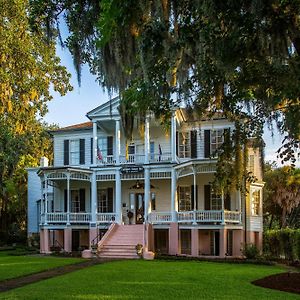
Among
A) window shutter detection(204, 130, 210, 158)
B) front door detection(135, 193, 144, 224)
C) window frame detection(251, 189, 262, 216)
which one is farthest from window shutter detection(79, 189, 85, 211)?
window frame detection(251, 189, 262, 216)

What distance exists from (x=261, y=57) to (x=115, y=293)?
598 cm

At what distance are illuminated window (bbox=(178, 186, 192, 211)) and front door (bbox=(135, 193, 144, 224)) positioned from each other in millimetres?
2300

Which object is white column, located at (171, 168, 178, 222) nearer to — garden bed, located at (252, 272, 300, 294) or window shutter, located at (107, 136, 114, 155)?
window shutter, located at (107, 136, 114, 155)

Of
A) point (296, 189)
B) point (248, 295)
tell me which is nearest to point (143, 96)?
point (248, 295)

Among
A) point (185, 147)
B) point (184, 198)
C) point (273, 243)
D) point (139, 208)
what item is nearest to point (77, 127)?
point (139, 208)

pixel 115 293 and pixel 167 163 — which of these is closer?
pixel 115 293

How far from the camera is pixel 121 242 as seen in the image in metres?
25.6

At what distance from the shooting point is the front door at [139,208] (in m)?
29.3

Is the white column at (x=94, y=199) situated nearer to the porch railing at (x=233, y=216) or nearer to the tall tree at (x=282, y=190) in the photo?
the porch railing at (x=233, y=216)

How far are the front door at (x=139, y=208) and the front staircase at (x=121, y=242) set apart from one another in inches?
77.0

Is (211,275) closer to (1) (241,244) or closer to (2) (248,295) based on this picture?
(2) (248,295)

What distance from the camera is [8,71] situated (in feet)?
63.3

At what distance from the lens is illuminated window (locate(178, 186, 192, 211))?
28.5 m

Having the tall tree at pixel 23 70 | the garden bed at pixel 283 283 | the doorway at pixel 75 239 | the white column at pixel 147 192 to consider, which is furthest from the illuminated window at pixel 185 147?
the garden bed at pixel 283 283
